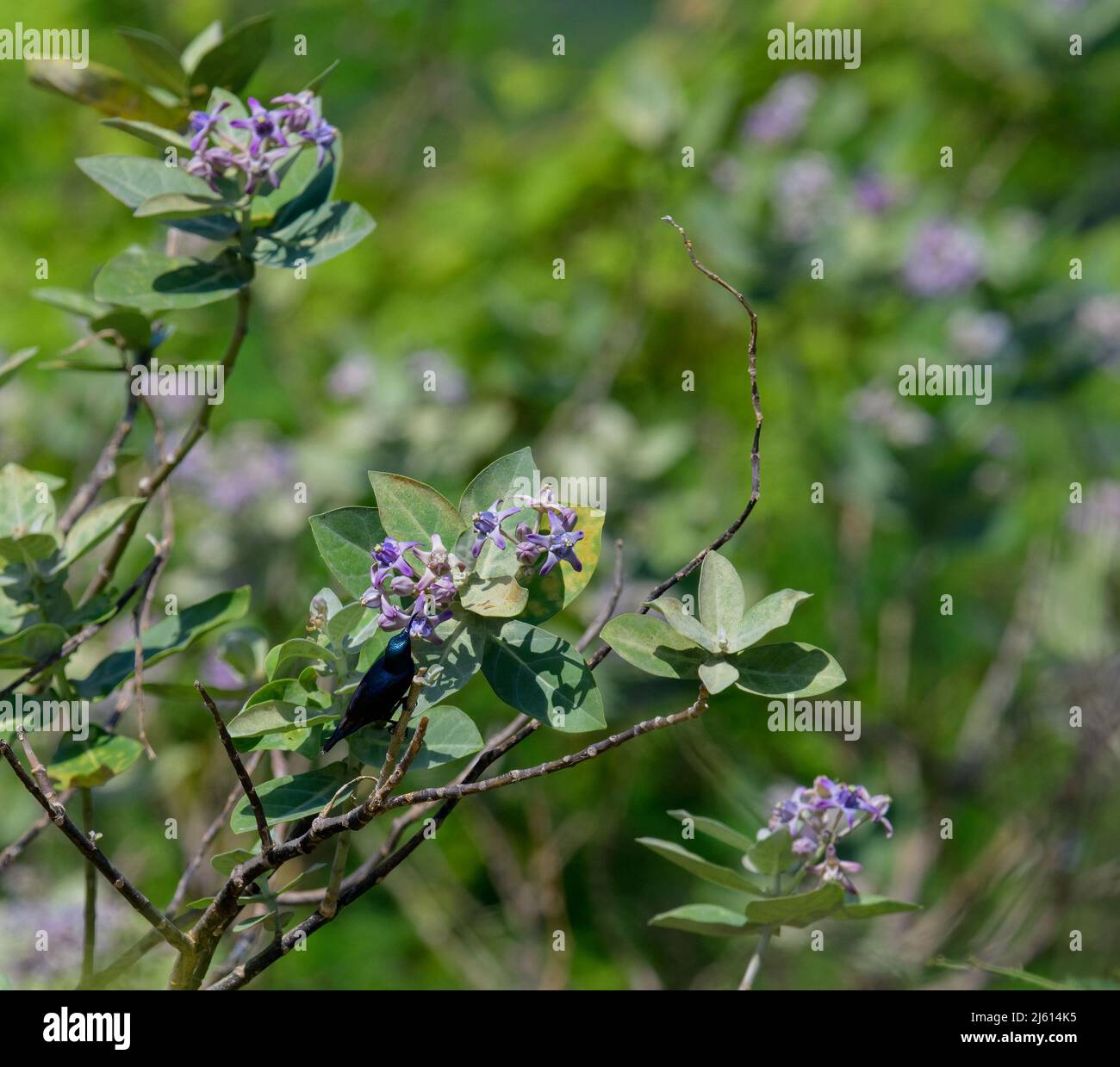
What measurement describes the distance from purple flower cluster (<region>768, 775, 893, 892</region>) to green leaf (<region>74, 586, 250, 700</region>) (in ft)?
0.88

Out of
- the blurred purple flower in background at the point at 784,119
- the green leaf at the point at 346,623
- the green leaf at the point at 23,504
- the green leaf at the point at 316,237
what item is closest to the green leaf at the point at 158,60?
the green leaf at the point at 316,237

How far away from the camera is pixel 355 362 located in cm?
156

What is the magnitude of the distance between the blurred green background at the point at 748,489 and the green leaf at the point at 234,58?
537 mm

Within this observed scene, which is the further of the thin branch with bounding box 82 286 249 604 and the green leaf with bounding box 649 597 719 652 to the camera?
the thin branch with bounding box 82 286 249 604

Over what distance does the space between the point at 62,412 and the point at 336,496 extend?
36 cm

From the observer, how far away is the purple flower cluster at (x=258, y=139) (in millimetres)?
552

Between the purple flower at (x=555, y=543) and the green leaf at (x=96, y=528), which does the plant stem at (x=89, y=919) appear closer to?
the green leaf at (x=96, y=528)

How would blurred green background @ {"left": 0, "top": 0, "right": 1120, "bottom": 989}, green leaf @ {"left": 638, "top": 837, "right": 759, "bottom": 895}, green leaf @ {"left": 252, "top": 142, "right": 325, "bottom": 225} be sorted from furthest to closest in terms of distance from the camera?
blurred green background @ {"left": 0, "top": 0, "right": 1120, "bottom": 989} < green leaf @ {"left": 252, "top": 142, "right": 325, "bottom": 225} < green leaf @ {"left": 638, "top": 837, "right": 759, "bottom": 895}

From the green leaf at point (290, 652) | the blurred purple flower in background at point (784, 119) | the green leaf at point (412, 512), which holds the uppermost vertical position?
the blurred purple flower in background at point (784, 119)

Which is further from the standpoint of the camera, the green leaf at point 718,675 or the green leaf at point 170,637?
the green leaf at point 170,637

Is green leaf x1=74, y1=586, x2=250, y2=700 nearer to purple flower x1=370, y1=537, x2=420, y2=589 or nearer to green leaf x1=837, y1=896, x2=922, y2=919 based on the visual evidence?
purple flower x1=370, y1=537, x2=420, y2=589

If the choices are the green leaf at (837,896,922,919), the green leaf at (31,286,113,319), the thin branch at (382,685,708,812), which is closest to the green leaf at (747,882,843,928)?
the green leaf at (837,896,922,919)

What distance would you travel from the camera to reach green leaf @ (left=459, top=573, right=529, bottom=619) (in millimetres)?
434
